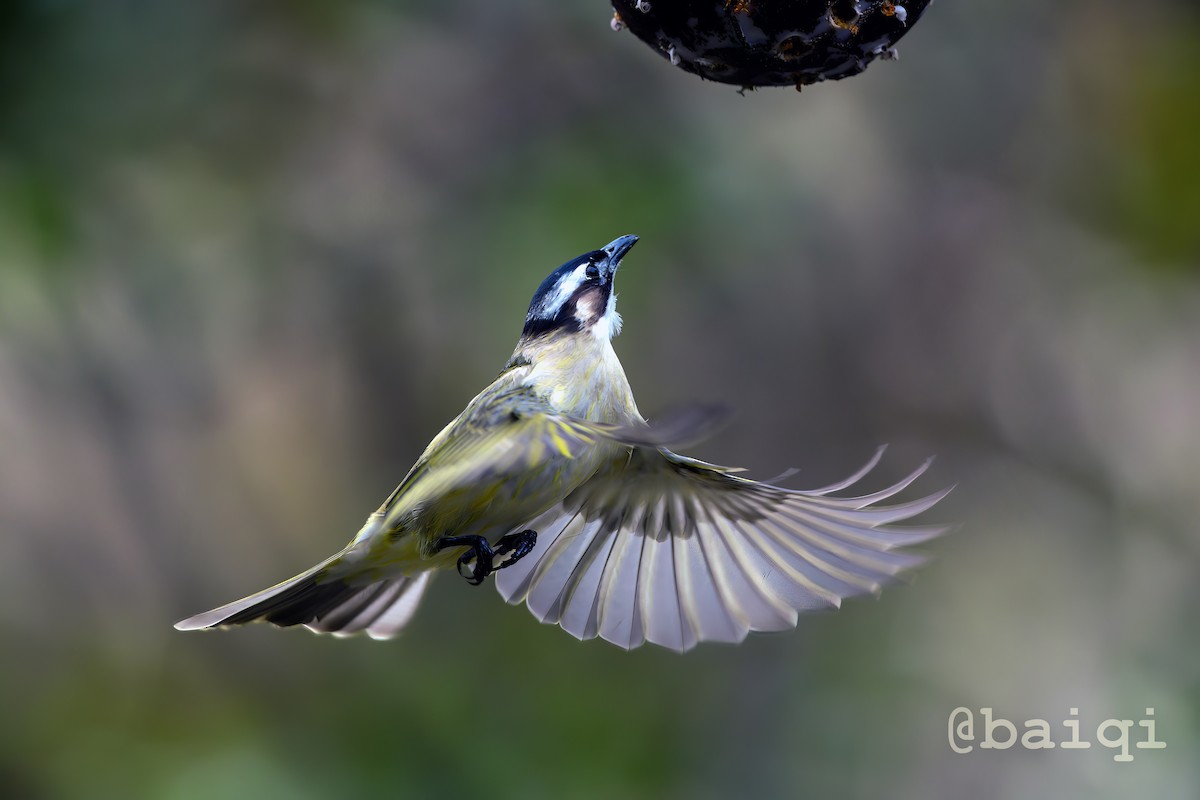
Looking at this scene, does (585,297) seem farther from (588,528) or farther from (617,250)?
(588,528)

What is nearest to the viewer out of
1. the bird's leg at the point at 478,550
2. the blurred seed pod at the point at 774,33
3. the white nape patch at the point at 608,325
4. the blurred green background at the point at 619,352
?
the blurred seed pod at the point at 774,33

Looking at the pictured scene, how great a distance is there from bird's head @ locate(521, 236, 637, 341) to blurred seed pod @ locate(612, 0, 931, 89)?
1.77 feet

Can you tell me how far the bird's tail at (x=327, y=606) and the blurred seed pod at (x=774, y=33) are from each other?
1.28 metres

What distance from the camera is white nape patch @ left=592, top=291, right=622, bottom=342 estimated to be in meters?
2.95

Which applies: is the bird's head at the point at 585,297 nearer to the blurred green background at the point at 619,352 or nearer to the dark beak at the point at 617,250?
the dark beak at the point at 617,250

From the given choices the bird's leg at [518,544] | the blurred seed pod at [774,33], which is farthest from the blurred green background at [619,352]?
the blurred seed pod at [774,33]

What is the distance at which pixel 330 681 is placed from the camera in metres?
6.33

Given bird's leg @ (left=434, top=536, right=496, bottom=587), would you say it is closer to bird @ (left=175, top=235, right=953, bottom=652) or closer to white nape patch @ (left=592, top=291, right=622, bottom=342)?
bird @ (left=175, top=235, right=953, bottom=652)

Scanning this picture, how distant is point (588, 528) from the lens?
11.0 ft

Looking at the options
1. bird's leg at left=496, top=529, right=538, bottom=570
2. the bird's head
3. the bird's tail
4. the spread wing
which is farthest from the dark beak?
the bird's tail

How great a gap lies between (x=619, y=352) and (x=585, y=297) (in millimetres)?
3536

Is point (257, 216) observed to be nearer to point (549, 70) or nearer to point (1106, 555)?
point (549, 70)

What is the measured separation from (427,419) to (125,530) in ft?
5.13

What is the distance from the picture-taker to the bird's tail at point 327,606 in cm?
273
